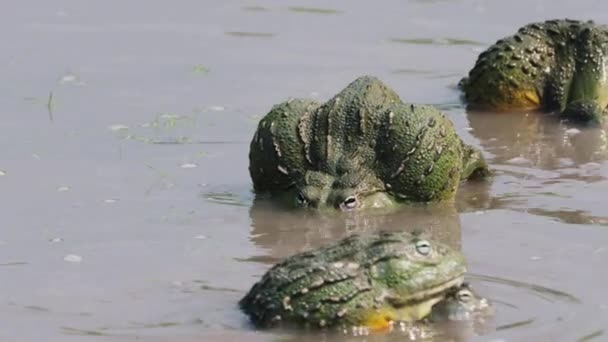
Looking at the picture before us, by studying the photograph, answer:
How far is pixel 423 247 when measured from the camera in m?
6.90

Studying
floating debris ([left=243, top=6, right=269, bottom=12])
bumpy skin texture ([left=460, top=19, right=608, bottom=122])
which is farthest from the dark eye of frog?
floating debris ([left=243, top=6, right=269, bottom=12])

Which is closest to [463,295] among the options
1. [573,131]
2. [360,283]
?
[360,283]

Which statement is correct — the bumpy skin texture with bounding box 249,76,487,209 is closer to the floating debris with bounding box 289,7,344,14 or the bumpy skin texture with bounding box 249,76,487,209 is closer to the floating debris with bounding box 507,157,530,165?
the floating debris with bounding box 507,157,530,165

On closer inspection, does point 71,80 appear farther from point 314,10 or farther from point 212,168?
point 314,10

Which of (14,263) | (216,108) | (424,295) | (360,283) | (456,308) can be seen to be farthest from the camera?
(216,108)

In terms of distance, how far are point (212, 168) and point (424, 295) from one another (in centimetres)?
381

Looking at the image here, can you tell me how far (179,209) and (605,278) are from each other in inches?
111

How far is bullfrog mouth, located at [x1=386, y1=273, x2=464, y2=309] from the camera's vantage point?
6867mm

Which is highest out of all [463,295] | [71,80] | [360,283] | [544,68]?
[360,283]

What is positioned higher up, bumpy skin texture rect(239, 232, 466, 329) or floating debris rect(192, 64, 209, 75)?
bumpy skin texture rect(239, 232, 466, 329)

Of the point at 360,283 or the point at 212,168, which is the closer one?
the point at 360,283

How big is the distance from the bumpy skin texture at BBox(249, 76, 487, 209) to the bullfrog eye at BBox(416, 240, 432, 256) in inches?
93.7

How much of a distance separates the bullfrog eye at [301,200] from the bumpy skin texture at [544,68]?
3619 millimetres

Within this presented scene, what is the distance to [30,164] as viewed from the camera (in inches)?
406
